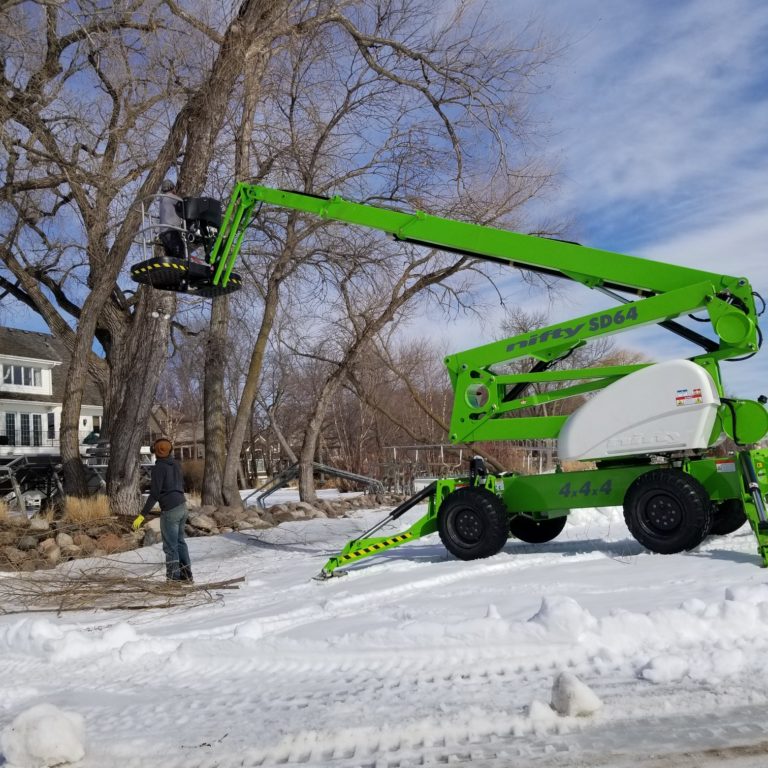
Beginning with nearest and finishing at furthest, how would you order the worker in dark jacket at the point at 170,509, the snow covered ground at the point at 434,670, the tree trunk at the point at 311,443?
1. the snow covered ground at the point at 434,670
2. the worker in dark jacket at the point at 170,509
3. the tree trunk at the point at 311,443

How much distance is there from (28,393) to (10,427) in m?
2.06

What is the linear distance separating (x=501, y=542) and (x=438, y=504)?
2.82ft

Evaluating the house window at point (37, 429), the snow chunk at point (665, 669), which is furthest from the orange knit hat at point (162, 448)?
the house window at point (37, 429)

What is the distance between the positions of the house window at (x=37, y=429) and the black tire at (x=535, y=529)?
36.0 meters

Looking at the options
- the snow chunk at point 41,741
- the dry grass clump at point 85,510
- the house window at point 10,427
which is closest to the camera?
the snow chunk at point 41,741

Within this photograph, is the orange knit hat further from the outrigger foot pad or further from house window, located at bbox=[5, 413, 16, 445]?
house window, located at bbox=[5, 413, 16, 445]

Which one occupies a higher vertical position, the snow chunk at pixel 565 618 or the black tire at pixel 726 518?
the black tire at pixel 726 518

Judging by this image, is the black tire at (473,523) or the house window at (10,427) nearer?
the black tire at (473,523)

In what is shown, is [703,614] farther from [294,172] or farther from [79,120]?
[79,120]

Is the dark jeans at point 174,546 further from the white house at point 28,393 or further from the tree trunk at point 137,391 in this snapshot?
the white house at point 28,393

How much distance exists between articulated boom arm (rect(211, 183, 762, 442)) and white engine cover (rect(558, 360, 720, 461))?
283mm

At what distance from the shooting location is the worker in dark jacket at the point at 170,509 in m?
9.26

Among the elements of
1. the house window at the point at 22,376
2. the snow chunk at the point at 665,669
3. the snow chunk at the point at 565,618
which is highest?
the house window at the point at 22,376

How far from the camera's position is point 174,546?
9344 millimetres
